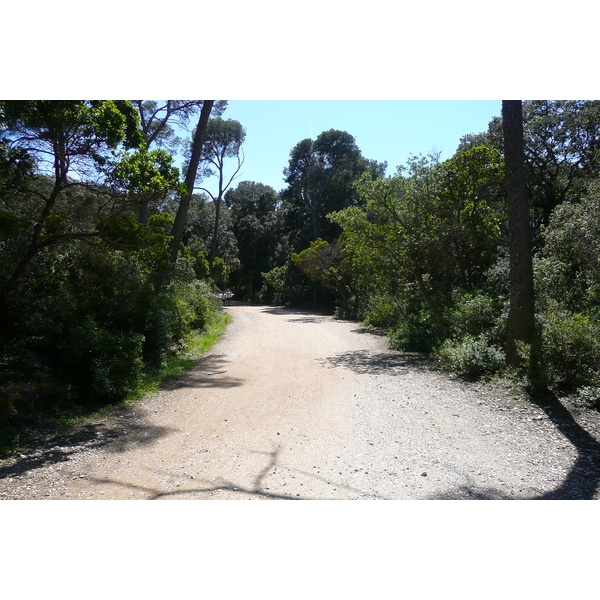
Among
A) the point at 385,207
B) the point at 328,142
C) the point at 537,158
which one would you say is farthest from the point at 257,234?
the point at 385,207

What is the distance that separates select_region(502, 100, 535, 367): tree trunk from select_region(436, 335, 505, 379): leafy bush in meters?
0.37

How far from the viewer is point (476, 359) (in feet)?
27.0

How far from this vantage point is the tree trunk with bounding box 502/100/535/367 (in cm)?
754

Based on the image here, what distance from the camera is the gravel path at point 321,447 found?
382 centimetres

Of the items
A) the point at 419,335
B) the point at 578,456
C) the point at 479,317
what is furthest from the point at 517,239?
the point at 419,335

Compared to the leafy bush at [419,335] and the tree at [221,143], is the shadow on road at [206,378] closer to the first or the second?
the leafy bush at [419,335]

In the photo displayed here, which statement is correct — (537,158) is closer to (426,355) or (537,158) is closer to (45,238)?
(426,355)

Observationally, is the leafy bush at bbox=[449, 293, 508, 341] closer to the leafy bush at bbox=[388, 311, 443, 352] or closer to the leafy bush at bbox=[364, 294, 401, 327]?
the leafy bush at bbox=[388, 311, 443, 352]

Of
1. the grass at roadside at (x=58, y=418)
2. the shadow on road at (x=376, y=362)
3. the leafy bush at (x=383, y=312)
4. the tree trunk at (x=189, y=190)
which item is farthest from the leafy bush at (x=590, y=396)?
the tree trunk at (x=189, y=190)

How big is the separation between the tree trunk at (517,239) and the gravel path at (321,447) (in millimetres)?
1287

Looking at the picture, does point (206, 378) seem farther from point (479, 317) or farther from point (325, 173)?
point (325, 173)

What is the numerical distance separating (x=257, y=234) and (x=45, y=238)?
37198mm

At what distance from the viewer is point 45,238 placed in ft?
22.6

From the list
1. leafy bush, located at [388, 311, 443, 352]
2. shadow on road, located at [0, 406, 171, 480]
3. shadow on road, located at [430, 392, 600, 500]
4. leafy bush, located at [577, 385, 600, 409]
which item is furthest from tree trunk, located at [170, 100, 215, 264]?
shadow on road, located at [430, 392, 600, 500]
